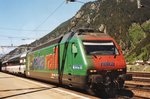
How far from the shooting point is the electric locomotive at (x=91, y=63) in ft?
49.1

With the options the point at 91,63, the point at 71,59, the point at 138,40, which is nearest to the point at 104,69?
the point at 91,63

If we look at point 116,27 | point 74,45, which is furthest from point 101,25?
point 74,45

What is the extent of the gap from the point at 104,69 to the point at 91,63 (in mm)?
644

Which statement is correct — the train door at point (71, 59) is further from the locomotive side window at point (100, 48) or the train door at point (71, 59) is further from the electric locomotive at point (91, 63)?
the locomotive side window at point (100, 48)

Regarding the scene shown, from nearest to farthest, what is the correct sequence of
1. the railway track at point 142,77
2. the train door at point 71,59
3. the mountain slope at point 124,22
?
the train door at point 71,59
the railway track at point 142,77
the mountain slope at point 124,22

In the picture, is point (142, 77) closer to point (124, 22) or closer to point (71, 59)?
point (71, 59)

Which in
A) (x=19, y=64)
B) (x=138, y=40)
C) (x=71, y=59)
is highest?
(x=138, y=40)

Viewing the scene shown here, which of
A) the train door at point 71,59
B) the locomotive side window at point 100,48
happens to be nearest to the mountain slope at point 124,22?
the train door at point 71,59

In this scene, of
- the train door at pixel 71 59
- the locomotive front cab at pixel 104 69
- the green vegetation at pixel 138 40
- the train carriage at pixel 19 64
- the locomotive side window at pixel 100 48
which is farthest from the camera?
the green vegetation at pixel 138 40

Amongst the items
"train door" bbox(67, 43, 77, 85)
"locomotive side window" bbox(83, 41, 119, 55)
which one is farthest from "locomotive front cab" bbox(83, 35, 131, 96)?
"train door" bbox(67, 43, 77, 85)

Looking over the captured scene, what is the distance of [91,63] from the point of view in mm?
15023

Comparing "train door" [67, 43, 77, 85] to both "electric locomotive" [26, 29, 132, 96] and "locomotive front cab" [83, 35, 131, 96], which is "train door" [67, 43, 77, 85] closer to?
"electric locomotive" [26, 29, 132, 96]

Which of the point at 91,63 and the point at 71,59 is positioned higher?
the point at 71,59

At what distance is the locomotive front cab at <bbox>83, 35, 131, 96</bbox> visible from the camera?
1487 cm
